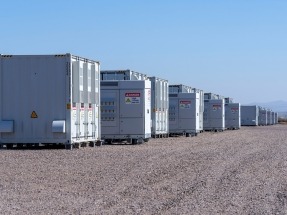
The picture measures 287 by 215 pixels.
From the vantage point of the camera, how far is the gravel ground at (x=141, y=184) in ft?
32.7

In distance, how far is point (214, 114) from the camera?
175ft

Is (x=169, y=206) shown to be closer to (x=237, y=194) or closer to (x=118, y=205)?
(x=118, y=205)

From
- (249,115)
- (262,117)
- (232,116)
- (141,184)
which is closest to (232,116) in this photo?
(232,116)

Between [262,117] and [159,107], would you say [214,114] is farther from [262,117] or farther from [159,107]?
[262,117]

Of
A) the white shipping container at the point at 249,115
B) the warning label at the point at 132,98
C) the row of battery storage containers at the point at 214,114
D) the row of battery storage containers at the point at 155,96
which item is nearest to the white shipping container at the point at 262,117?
the white shipping container at the point at 249,115

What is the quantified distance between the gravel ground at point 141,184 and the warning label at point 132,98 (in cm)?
878

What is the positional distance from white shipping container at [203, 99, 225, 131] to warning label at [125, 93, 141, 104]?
2490cm

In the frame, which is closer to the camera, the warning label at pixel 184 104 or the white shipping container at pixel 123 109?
the white shipping container at pixel 123 109

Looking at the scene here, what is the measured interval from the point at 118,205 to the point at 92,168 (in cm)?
598

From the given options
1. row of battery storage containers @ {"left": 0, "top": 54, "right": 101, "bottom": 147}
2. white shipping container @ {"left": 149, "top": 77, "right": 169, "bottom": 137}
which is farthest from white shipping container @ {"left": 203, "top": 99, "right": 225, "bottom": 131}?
row of battery storage containers @ {"left": 0, "top": 54, "right": 101, "bottom": 147}

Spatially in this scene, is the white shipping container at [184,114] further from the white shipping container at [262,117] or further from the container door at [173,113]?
the white shipping container at [262,117]

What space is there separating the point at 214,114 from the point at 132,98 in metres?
25.4

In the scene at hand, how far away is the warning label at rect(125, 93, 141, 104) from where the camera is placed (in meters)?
28.8

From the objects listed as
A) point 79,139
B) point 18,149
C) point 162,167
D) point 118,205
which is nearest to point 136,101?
point 79,139
